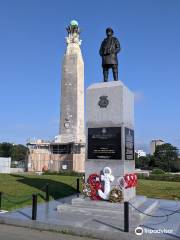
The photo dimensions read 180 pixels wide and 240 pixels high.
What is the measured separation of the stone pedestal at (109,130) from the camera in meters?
13.7

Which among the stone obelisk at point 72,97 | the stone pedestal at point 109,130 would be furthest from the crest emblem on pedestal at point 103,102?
the stone obelisk at point 72,97

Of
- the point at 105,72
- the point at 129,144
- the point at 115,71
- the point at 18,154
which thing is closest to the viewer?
the point at 129,144

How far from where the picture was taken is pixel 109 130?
1397cm

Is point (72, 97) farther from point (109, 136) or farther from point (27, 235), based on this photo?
point (27, 235)

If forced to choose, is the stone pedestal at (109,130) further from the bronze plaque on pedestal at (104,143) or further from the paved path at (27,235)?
the paved path at (27,235)

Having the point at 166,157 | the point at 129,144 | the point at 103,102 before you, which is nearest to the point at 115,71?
the point at 103,102

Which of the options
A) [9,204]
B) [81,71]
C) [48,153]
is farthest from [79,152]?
[9,204]

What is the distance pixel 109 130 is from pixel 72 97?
4082cm

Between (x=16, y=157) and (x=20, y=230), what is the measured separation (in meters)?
95.8

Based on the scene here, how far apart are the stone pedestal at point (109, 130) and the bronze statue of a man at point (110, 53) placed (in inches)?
39.8

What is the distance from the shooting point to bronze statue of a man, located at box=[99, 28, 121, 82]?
50.0ft

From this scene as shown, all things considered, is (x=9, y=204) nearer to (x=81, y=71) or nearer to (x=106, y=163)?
(x=106, y=163)

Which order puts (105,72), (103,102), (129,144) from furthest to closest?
(105,72) < (129,144) < (103,102)

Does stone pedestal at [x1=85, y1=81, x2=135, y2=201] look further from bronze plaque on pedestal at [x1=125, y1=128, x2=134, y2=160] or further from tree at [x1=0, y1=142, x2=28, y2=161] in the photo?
tree at [x1=0, y1=142, x2=28, y2=161]
